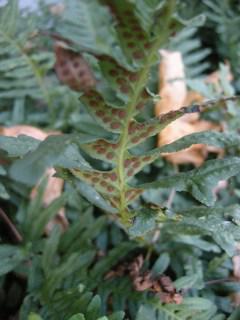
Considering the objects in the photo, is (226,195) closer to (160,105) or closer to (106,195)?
(160,105)

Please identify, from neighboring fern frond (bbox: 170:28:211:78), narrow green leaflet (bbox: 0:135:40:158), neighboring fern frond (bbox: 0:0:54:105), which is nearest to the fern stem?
narrow green leaflet (bbox: 0:135:40:158)

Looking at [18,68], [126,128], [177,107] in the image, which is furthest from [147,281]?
[18,68]

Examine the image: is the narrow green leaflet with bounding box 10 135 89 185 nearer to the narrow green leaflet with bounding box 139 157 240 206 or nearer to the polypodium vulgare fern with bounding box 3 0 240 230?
the polypodium vulgare fern with bounding box 3 0 240 230

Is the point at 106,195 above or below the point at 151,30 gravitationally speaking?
below

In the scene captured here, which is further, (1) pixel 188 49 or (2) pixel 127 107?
(1) pixel 188 49

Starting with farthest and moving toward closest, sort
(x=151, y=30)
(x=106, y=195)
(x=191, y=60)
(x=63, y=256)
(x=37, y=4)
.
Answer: (x=37, y=4) < (x=191, y=60) < (x=63, y=256) < (x=106, y=195) < (x=151, y=30)

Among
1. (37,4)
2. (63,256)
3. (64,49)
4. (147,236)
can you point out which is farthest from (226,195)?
(37,4)

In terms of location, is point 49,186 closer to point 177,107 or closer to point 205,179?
point 177,107
